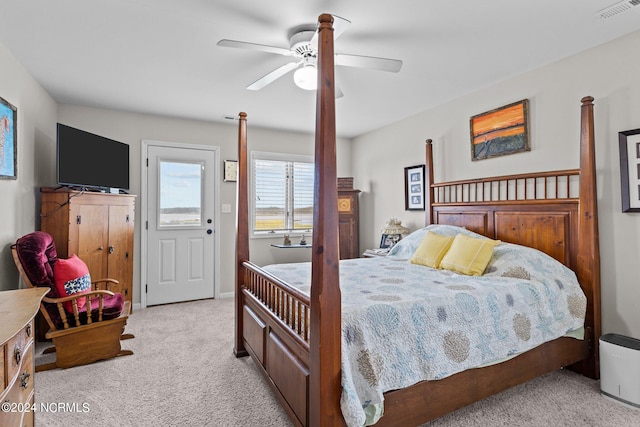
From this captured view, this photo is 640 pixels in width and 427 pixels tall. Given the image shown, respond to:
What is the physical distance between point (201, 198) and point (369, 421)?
3.72 m

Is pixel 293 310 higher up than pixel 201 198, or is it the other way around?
pixel 201 198

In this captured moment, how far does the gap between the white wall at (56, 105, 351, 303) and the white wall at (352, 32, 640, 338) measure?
7.36ft

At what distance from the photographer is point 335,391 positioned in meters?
1.46

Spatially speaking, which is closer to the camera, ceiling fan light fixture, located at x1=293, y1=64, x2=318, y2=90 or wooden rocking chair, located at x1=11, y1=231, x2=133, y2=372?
ceiling fan light fixture, located at x1=293, y1=64, x2=318, y2=90

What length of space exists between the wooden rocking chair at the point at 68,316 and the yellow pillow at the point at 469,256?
2.79 meters

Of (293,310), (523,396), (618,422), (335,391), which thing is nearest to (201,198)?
(293,310)

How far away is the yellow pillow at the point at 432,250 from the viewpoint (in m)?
2.97

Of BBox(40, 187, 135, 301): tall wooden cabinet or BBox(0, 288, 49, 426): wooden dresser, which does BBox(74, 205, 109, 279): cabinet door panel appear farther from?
BBox(0, 288, 49, 426): wooden dresser

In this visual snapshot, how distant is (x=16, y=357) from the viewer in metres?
1.25

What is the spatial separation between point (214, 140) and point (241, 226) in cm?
220

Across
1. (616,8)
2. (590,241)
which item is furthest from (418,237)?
(616,8)

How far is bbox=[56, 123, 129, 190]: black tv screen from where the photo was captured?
122 inches

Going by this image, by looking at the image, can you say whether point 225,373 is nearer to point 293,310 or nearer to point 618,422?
point 293,310

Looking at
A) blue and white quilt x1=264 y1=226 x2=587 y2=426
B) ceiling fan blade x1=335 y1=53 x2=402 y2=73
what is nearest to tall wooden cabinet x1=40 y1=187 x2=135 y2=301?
blue and white quilt x1=264 y1=226 x2=587 y2=426
